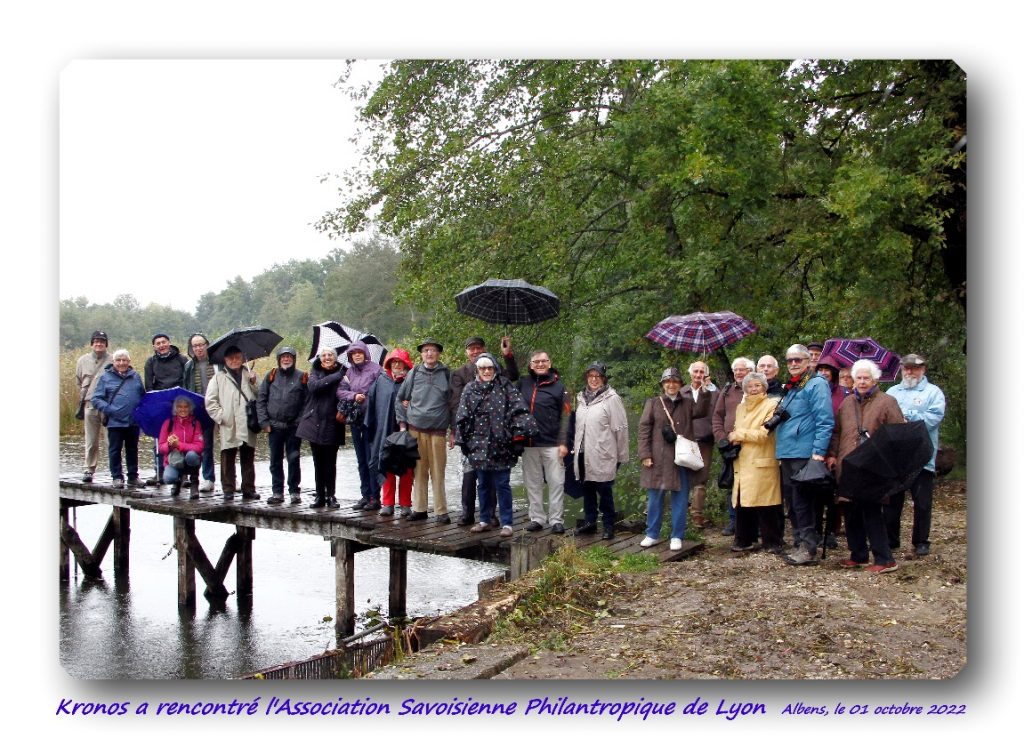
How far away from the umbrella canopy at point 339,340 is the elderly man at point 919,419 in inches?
198

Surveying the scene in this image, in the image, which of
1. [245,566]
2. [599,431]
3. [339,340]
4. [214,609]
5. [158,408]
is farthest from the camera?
[245,566]

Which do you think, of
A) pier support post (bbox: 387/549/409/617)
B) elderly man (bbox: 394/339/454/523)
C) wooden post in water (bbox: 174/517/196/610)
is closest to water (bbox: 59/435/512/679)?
wooden post in water (bbox: 174/517/196/610)

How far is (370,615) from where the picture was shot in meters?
10.5

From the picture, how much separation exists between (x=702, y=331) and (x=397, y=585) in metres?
4.16

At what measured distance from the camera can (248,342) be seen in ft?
33.2

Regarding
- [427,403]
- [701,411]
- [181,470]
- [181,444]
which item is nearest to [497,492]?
[427,403]

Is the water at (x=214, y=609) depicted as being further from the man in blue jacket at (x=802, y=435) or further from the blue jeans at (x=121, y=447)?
the man in blue jacket at (x=802, y=435)

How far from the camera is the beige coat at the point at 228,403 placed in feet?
32.6

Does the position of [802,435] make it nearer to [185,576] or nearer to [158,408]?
[158,408]

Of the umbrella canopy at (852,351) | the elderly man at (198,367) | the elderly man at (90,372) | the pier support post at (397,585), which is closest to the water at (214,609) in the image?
the pier support post at (397,585)

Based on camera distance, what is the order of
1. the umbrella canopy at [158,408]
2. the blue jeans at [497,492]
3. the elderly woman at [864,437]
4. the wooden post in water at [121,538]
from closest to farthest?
the elderly woman at [864,437]
the blue jeans at [497,492]
the umbrella canopy at [158,408]
the wooden post in water at [121,538]

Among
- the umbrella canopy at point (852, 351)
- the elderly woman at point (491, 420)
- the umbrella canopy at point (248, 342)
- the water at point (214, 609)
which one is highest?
the umbrella canopy at point (248, 342)

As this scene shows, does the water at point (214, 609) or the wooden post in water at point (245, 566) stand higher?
the wooden post in water at point (245, 566)
